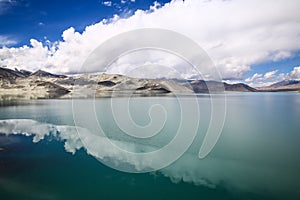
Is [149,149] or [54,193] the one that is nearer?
[54,193]

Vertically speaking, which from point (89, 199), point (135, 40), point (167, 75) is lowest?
point (89, 199)

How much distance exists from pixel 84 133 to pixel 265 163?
49.0 ft

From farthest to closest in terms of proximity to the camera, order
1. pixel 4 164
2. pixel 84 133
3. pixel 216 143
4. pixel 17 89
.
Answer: pixel 17 89, pixel 84 133, pixel 216 143, pixel 4 164

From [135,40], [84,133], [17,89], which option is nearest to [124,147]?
[84,133]

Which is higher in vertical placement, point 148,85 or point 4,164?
point 148,85

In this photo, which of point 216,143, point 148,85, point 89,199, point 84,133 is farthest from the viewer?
point 148,85

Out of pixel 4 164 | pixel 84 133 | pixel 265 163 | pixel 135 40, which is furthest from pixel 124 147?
pixel 135 40

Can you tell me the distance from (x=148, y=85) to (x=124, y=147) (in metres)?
158

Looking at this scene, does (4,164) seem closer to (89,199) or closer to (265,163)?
(89,199)

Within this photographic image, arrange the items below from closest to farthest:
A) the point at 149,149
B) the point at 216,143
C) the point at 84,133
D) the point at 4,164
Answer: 1. the point at 4,164
2. the point at 149,149
3. the point at 216,143
4. the point at 84,133

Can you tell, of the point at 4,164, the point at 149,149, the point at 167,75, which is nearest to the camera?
the point at 4,164

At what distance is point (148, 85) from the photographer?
173 m

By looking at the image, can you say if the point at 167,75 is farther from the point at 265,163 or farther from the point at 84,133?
the point at 265,163

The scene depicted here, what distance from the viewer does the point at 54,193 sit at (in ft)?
29.9
